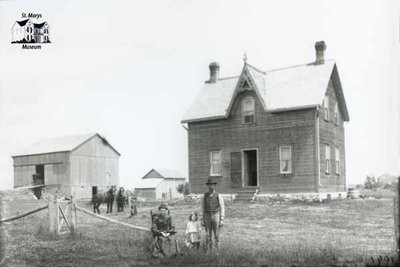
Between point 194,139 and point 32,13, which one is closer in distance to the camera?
point 32,13

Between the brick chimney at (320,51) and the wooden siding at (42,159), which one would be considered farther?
the wooden siding at (42,159)

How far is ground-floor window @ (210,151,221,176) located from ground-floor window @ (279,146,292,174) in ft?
12.7

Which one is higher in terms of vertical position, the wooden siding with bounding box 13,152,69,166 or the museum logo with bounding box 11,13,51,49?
the museum logo with bounding box 11,13,51,49

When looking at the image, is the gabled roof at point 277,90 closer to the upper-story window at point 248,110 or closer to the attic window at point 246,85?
the attic window at point 246,85

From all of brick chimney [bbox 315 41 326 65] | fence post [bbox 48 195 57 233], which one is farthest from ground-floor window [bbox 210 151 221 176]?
fence post [bbox 48 195 57 233]

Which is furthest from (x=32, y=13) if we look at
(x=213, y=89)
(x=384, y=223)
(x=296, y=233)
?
(x=213, y=89)

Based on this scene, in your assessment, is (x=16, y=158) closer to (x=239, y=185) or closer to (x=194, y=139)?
(x=194, y=139)

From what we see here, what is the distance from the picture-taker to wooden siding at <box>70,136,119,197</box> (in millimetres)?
46647

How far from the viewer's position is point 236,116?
92.1ft

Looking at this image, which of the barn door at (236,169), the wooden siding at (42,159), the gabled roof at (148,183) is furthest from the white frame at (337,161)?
the gabled roof at (148,183)

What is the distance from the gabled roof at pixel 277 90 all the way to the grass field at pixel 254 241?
623 cm

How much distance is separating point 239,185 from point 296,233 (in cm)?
1232

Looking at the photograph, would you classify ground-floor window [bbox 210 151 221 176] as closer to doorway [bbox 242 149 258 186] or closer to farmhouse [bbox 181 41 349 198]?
farmhouse [bbox 181 41 349 198]

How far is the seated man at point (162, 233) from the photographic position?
38.7ft
